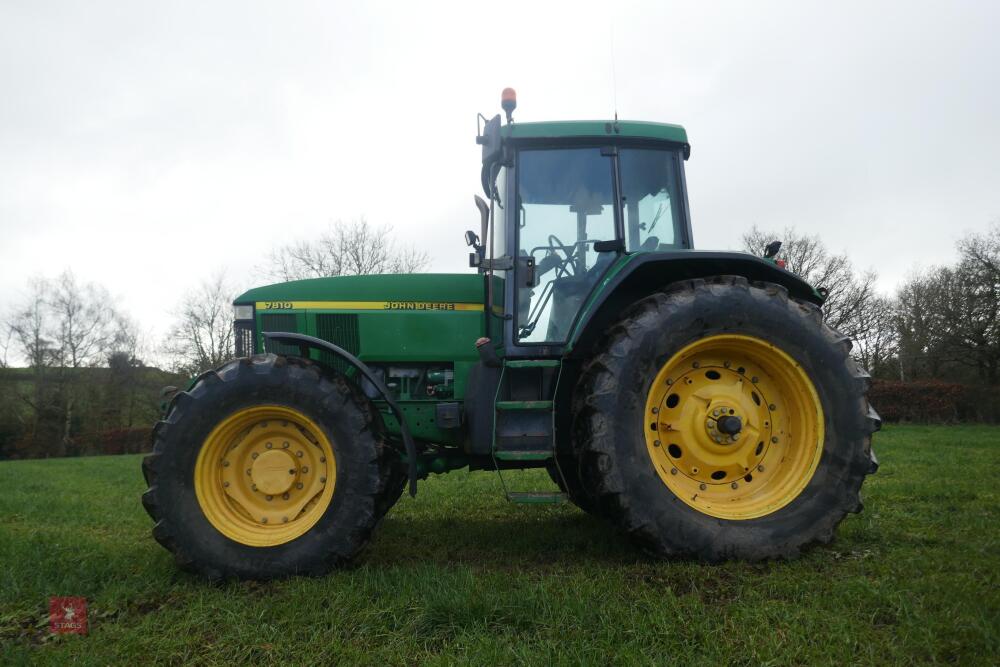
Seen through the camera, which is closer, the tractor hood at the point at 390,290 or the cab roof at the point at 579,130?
the cab roof at the point at 579,130

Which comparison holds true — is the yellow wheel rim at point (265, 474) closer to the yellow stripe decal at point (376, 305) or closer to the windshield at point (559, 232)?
the yellow stripe decal at point (376, 305)

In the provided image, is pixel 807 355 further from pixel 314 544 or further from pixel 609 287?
pixel 314 544

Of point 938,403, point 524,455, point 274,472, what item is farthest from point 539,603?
point 938,403

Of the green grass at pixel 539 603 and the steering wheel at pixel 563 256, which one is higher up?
the steering wheel at pixel 563 256

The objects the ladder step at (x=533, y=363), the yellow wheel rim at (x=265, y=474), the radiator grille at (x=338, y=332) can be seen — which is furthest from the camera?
the radiator grille at (x=338, y=332)

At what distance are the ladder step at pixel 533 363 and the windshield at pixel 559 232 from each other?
4.9 inches

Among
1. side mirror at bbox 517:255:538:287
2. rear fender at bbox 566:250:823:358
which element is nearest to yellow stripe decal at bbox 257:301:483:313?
side mirror at bbox 517:255:538:287

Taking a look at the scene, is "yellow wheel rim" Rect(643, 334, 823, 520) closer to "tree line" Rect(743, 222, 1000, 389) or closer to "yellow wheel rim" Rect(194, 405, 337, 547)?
"yellow wheel rim" Rect(194, 405, 337, 547)

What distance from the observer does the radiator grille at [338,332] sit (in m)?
3.74

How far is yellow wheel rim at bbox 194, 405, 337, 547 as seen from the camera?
10.1ft

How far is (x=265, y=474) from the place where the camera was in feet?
10.3

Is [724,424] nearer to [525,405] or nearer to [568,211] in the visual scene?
[525,405]

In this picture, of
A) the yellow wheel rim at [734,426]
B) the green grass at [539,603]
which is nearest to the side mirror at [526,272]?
the yellow wheel rim at [734,426]

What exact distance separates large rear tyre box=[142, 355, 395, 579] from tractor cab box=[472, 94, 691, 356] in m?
1.08
